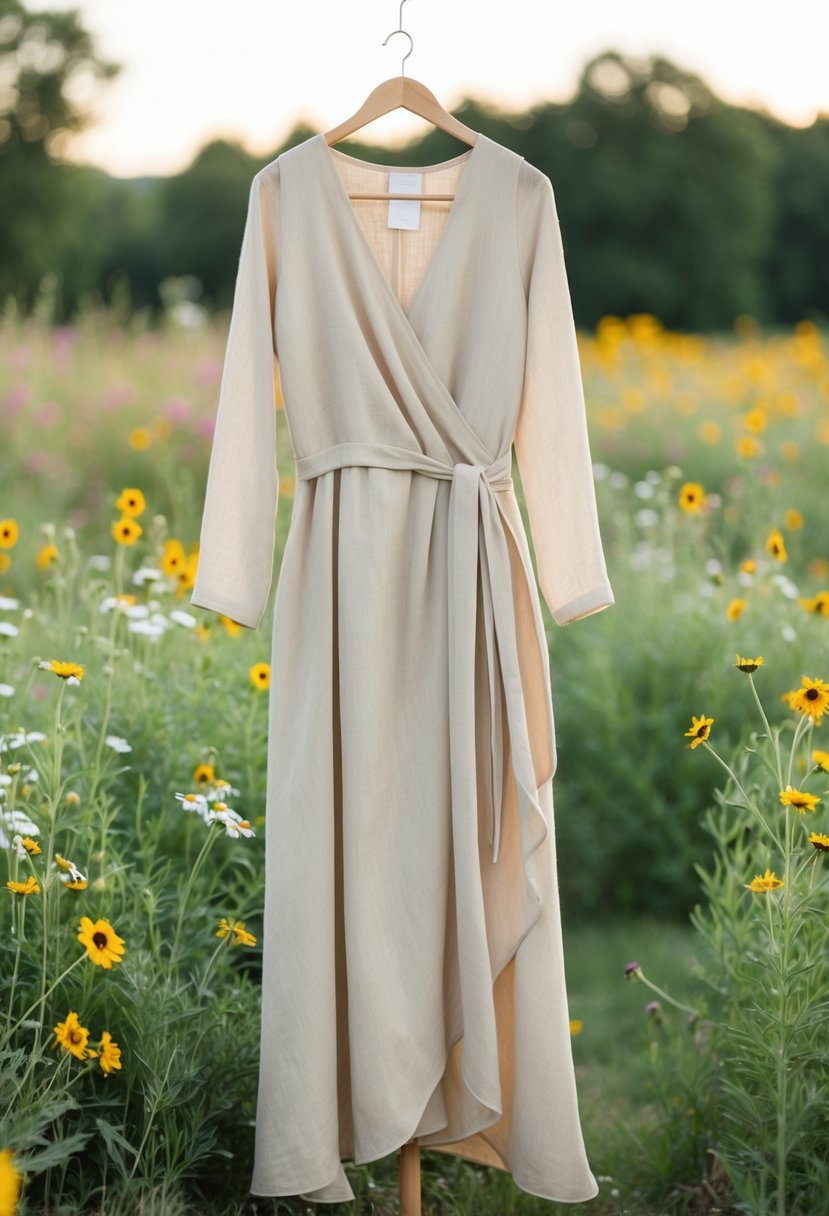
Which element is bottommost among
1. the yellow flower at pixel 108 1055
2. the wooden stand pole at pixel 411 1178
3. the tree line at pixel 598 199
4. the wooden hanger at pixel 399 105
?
the wooden stand pole at pixel 411 1178

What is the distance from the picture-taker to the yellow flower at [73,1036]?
180 cm

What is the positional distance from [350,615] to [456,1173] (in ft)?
3.78

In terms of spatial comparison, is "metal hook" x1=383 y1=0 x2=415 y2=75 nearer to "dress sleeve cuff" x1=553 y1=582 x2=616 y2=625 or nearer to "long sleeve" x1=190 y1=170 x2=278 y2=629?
"long sleeve" x1=190 y1=170 x2=278 y2=629

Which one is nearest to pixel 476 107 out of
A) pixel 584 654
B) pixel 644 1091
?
pixel 584 654

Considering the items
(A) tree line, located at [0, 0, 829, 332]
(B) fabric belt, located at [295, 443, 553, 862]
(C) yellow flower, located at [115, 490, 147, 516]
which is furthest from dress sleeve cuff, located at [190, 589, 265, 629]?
(A) tree line, located at [0, 0, 829, 332]

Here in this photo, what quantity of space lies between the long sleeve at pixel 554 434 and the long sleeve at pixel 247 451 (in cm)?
38

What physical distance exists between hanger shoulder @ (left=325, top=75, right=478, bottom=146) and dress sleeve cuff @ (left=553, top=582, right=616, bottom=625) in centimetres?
69

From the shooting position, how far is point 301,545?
1.95 m

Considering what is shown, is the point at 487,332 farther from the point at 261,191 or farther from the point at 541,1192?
the point at 541,1192

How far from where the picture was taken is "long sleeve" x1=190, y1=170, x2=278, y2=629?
1.93m

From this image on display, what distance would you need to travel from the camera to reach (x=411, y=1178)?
1.96 meters

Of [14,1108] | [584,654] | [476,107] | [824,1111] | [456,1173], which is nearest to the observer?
[14,1108]

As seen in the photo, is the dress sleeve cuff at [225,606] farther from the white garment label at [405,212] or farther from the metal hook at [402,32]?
the metal hook at [402,32]

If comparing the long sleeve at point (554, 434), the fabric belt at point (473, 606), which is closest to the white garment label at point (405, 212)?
the long sleeve at point (554, 434)
